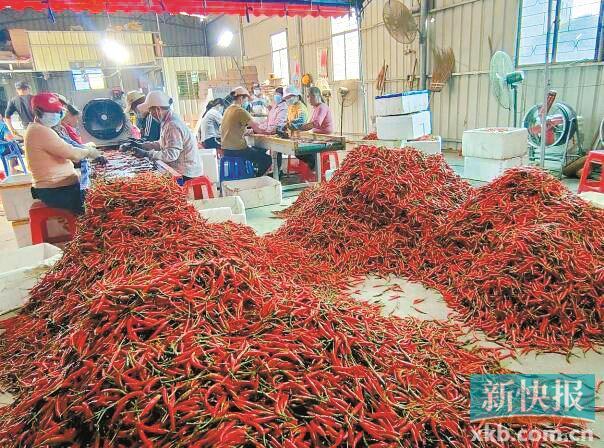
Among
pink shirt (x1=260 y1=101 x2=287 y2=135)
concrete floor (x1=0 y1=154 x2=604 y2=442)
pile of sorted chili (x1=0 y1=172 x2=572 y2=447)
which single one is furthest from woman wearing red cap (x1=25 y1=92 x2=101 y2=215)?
pink shirt (x1=260 y1=101 x2=287 y2=135)

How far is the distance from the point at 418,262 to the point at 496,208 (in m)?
0.95

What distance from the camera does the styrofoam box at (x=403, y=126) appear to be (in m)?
8.11

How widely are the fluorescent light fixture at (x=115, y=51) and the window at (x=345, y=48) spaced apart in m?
7.10

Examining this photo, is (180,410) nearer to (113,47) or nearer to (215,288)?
(215,288)

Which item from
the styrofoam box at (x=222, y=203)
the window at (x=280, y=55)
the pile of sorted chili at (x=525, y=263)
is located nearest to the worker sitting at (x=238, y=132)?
the styrofoam box at (x=222, y=203)

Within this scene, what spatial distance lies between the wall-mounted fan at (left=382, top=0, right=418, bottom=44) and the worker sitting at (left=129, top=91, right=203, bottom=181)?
6.00 m

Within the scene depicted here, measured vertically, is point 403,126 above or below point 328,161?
above

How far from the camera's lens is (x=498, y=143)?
6836mm

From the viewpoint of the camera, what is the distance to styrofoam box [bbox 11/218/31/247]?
5438 mm

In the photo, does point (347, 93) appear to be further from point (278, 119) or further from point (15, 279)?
point (15, 279)

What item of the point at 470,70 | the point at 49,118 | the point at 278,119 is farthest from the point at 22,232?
the point at 470,70

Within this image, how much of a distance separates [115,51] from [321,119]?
29.1 ft

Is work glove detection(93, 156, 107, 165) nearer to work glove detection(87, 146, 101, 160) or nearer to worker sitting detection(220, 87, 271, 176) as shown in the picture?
work glove detection(87, 146, 101, 160)

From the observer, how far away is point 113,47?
13.3 m
